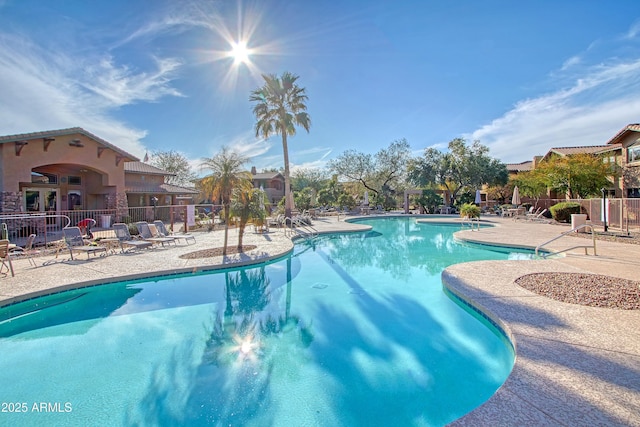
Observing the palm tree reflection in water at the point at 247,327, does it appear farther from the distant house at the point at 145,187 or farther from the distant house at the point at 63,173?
the distant house at the point at 145,187

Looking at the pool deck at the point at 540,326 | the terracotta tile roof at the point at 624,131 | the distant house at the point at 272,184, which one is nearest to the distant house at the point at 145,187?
the pool deck at the point at 540,326

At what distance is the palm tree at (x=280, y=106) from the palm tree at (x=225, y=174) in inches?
368

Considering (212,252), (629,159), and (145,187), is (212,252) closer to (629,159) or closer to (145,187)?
(145,187)

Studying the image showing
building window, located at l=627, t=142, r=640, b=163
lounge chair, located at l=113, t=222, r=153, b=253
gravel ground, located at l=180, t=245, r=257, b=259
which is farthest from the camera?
building window, located at l=627, t=142, r=640, b=163

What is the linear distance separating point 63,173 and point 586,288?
77.2 ft

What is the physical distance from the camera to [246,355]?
14.6 ft

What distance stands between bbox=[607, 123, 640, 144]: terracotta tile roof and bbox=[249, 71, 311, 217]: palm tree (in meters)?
20.6

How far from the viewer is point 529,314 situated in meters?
4.65

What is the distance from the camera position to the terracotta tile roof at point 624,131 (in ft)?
62.8

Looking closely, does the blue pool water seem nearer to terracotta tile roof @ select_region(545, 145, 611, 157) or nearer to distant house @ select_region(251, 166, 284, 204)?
terracotta tile roof @ select_region(545, 145, 611, 157)

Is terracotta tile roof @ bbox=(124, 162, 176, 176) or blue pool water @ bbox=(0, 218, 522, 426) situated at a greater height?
terracotta tile roof @ bbox=(124, 162, 176, 176)

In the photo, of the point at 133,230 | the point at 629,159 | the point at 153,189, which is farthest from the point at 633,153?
the point at 153,189

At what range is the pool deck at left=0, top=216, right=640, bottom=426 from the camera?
257 centimetres

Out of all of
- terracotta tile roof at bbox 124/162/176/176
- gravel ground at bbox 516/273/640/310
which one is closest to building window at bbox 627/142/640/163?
gravel ground at bbox 516/273/640/310
